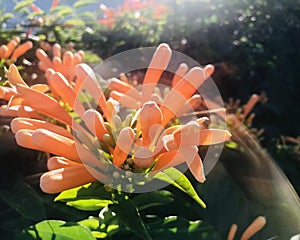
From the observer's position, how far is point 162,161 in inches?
27.4

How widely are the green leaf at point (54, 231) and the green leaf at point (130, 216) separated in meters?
0.05

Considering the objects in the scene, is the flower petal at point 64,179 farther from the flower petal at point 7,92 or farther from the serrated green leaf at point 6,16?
the serrated green leaf at point 6,16

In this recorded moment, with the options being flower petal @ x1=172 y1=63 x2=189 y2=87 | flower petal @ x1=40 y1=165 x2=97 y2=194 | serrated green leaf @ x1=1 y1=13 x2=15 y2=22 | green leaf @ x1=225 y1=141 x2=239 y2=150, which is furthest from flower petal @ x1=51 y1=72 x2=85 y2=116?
serrated green leaf @ x1=1 y1=13 x2=15 y2=22

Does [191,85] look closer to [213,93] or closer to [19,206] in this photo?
[19,206]

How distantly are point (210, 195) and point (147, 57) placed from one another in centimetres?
93

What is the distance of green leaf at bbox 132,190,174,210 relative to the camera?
0.80 metres

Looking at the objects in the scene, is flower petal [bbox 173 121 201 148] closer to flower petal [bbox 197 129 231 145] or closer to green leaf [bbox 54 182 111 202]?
flower petal [bbox 197 129 231 145]

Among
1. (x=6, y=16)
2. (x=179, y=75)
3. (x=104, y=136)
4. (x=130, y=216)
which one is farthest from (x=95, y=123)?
(x=6, y=16)

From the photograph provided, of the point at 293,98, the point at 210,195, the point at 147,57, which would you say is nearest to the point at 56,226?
the point at 210,195

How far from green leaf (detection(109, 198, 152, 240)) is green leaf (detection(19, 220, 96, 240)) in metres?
0.05

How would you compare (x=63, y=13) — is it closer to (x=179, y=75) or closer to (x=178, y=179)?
(x=179, y=75)

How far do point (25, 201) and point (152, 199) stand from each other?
180 millimetres

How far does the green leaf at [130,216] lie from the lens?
0.69 meters

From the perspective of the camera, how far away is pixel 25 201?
2.70 ft
